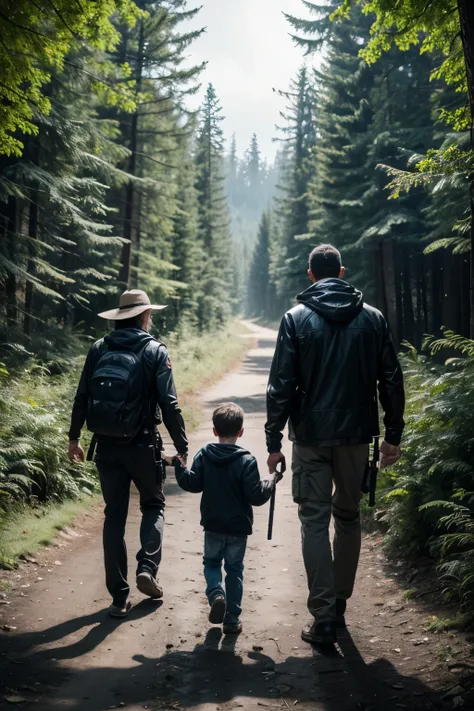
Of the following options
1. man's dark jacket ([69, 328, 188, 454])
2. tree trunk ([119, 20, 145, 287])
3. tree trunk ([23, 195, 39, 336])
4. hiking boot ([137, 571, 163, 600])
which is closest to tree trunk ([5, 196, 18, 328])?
tree trunk ([23, 195, 39, 336])

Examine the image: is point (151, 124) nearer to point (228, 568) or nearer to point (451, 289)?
point (451, 289)

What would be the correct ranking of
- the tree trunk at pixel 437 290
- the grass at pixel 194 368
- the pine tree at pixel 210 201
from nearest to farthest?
the tree trunk at pixel 437 290, the grass at pixel 194 368, the pine tree at pixel 210 201

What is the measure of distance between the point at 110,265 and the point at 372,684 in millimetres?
18802

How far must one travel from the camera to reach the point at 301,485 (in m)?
4.88

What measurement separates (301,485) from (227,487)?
554 mm

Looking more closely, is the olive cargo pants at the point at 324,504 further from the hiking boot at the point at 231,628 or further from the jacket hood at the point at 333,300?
the jacket hood at the point at 333,300

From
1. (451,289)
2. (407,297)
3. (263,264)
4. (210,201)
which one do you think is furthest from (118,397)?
(263,264)

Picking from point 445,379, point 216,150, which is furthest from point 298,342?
point 216,150

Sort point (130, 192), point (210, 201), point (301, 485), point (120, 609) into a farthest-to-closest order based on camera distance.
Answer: point (210, 201) → point (130, 192) → point (120, 609) → point (301, 485)

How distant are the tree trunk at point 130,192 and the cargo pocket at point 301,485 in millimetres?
16032

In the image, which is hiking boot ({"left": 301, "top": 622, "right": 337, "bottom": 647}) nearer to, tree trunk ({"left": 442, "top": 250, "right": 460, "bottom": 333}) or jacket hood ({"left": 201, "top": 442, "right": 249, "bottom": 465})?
jacket hood ({"left": 201, "top": 442, "right": 249, "bottom": 465})

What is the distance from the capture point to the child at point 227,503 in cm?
496

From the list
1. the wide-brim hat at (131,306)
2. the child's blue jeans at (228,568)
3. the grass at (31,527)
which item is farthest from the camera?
the grass at (31,527)

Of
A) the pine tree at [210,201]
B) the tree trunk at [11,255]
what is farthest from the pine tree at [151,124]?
the pine tree at [210,201]
